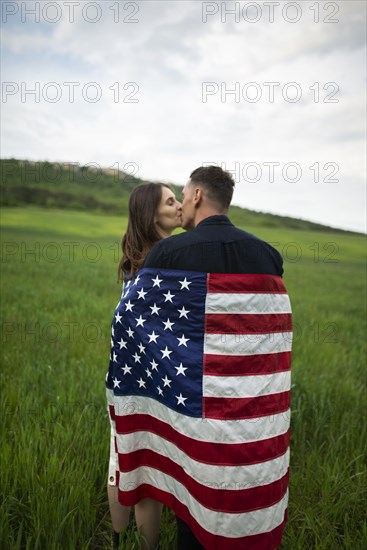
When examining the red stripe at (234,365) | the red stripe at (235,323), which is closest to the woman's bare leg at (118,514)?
the red stripe at (234,365)

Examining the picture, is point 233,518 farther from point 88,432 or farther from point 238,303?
point 88,432

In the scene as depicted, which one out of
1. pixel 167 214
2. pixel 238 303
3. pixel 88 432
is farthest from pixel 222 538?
pixel 167 214

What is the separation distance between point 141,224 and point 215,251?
691 millimetres

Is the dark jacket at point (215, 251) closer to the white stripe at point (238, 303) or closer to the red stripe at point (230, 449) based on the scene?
the white stripe at point (238, 303)

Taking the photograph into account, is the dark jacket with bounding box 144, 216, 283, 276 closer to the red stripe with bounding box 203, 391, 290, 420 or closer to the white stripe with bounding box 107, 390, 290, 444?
the red stripe with bounding box 203, 391, 290, 420

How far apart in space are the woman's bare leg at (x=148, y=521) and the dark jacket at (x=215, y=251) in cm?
142

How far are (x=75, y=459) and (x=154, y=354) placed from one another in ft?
4.29

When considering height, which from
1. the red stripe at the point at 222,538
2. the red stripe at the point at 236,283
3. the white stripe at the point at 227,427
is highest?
the red stripe at the point at 236,283

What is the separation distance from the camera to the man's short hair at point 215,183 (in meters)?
1.74

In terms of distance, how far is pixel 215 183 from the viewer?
1.75m

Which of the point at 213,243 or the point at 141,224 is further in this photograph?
the point at 141,224

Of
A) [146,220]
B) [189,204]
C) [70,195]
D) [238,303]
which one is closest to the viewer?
[238,303]

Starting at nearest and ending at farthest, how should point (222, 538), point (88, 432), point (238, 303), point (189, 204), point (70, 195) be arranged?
1. point (222, 538)
2. point (238, 303)
3. point (189, 204)
4. point (88, 432)
5. point (70, 195)

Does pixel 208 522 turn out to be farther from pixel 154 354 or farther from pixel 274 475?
pixel 154 354
